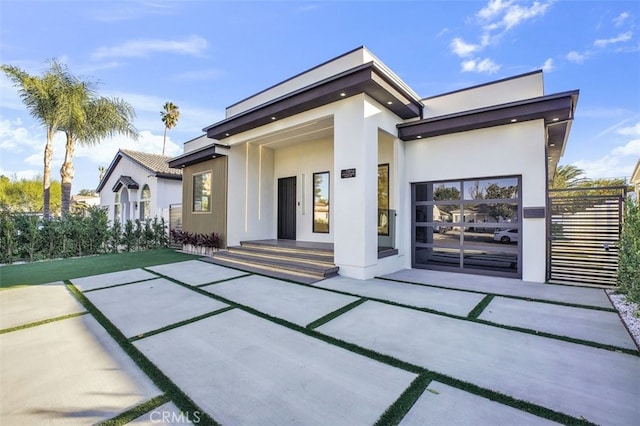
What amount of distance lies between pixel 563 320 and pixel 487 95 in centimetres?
519

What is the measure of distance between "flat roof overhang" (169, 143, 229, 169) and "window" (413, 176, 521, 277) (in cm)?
632

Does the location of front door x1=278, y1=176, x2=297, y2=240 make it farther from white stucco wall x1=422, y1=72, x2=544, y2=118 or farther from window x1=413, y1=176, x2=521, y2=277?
white stucco wall x1=422, y1=72, x2=544, y2=118

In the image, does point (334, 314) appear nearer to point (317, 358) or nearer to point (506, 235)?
point (317, 358)

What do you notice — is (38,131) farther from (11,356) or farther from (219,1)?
(11,356)

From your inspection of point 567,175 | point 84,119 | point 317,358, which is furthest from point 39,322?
point 567,175

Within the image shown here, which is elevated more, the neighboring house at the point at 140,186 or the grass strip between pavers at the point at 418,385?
the neighboring house at the point at 140,186

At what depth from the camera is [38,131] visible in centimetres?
1309

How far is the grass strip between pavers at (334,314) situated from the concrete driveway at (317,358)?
3 centimetres

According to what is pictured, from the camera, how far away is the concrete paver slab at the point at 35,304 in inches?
152

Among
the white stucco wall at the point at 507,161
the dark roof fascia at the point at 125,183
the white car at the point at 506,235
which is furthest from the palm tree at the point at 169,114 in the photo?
the white car at the point at 506,235

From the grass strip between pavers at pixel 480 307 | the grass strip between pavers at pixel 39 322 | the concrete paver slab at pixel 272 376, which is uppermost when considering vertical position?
the concrete paver slab at pixel 272 376

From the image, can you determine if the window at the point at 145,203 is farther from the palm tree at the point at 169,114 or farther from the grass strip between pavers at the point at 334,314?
the palm tree at the point at 169,114

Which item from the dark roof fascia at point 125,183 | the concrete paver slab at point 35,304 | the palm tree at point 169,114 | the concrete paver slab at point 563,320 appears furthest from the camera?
the palm tree at point 169,114

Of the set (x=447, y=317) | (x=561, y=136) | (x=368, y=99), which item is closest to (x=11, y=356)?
(x=447, y=317)
